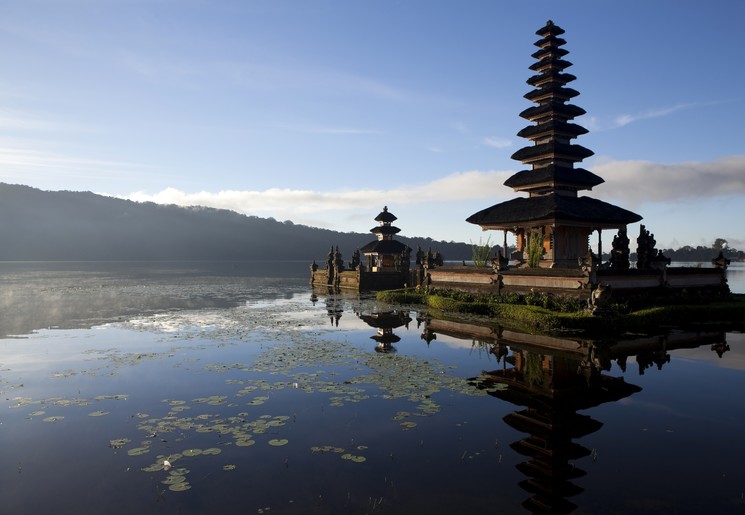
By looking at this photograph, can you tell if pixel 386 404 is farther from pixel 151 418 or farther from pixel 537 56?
pixel 537 56

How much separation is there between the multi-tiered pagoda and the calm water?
50.5 ft

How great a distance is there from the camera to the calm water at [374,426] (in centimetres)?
771

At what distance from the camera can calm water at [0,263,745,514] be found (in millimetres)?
7707

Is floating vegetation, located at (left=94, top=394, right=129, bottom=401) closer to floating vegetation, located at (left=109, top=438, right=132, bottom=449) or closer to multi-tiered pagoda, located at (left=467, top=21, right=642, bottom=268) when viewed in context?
floating vegetation, located at (left=109, top=438, right=132, bottom=449)

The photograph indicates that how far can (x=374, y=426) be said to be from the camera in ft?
35.2

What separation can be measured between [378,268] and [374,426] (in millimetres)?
47300

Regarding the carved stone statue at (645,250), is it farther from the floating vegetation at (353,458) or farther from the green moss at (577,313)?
the floating vegetation at (353,458)

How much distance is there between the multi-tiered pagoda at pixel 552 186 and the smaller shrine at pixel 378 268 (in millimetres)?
16520

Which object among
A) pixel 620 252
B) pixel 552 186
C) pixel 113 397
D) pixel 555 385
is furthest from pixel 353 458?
pixel 552 186

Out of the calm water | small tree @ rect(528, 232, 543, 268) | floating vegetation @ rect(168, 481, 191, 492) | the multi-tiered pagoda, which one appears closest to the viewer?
the calm water

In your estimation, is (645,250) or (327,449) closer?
(327,449)

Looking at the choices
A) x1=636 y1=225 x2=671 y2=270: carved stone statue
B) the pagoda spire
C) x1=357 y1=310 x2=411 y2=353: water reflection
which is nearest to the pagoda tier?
the pagoda spire

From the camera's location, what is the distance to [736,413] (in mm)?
11750

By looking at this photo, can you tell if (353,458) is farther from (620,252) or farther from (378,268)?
(378,268)
